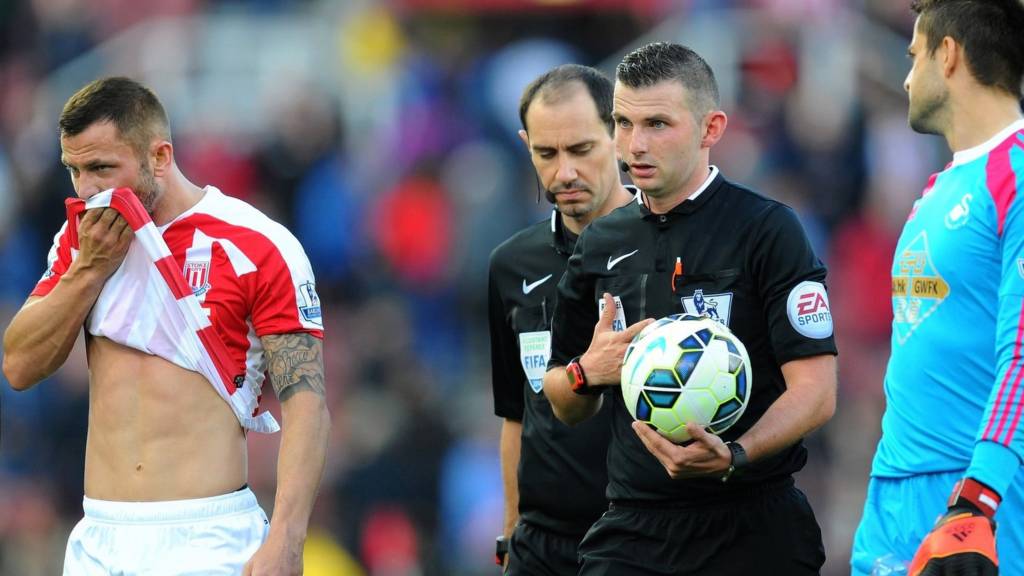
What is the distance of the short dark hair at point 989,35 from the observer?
446 centimetres

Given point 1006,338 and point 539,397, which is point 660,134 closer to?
point 1006,338

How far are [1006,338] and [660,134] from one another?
1199 millimetres

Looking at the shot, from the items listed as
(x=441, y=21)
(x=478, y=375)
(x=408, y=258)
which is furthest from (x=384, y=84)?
(x=478, y=375)

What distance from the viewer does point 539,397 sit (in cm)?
568

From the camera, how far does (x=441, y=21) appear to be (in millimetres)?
13250

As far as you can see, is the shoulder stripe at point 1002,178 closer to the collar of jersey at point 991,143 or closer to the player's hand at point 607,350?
the collar of jersey at point 991,143

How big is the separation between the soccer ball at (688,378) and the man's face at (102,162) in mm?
1767

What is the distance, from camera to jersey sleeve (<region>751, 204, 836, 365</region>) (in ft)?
14.5

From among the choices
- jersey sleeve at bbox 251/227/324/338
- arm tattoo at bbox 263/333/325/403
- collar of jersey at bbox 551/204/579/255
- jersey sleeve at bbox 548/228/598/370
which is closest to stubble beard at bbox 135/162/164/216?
jersey sleeve at bbox 251/227/324/338

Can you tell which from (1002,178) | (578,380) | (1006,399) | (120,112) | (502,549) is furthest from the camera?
(502,549)

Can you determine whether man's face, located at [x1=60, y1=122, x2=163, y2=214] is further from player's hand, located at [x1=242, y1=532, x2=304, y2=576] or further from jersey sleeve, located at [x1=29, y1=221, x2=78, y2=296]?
player's hand, located at [x1=242, y1=532, x2=304, y2=576]

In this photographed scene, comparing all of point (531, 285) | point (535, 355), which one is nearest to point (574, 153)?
point (531, 285)

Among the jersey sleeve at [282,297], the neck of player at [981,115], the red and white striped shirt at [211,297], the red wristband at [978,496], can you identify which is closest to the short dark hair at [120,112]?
the red and white striped shirt at [211,297]

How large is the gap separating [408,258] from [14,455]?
10.3 ft
